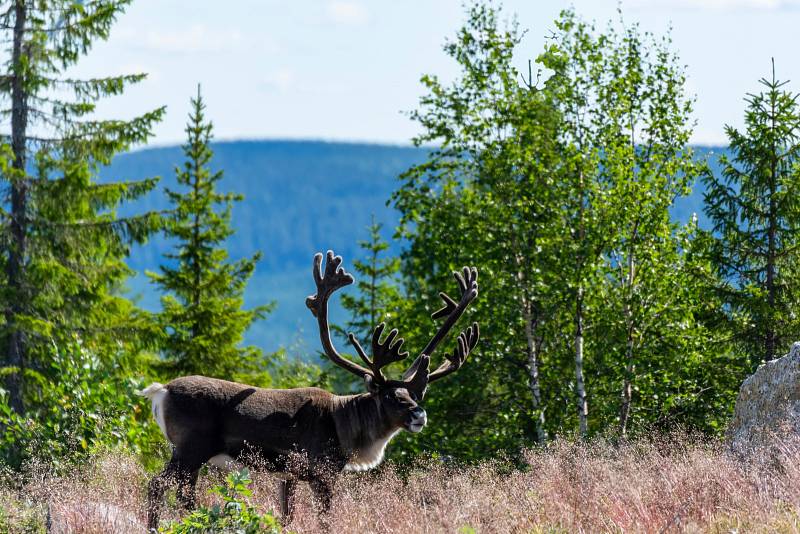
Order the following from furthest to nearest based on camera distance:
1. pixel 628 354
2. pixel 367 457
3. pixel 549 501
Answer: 1. pixel 628 354
2. pixel 367 457
3. pixel 549 501

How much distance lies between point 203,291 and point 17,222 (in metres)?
4.89

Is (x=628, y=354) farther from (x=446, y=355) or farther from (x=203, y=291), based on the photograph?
(x=203, y=291)

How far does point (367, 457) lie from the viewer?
1027 centimetres

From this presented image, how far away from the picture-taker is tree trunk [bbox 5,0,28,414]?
19.3 meters

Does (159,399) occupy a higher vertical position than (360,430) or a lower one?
higher

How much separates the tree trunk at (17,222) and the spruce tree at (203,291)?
285cm

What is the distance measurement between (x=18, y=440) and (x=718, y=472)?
935 centimetres

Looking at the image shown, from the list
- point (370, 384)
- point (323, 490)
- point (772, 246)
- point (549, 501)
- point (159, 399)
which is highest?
point (772, 246)

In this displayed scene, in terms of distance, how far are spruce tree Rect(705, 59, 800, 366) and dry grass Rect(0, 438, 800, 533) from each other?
617cm

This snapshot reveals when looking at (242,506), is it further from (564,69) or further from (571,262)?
(564,69)

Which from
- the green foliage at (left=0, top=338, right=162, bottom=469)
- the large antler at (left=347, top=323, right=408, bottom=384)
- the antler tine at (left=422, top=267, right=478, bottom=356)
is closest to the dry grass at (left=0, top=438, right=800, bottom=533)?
the large antler at (left=347, top=323, right=408, bottom=384)

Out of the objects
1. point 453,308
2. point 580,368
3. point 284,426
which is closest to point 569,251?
point 580,368

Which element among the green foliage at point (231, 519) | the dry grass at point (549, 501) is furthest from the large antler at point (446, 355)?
the green foliage at point (231, 519)

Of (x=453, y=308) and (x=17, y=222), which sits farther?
(x=17, y=222)
